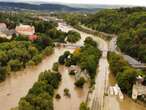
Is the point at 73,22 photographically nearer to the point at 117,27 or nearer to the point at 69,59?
the point at 117,27

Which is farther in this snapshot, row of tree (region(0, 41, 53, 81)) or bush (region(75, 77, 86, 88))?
row of tree (region(0, 41, 53, 81))

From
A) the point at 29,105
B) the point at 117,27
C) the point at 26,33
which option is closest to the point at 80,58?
the point at 29,105

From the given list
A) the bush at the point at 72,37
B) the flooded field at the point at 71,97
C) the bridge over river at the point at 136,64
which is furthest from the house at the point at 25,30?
the flooded field at the point at 71,97

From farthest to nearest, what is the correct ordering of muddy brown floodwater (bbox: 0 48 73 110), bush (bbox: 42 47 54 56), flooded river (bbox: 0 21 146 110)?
bush (bbox: 42 47 54 56)
muddy brown floodwater (bbox: 0 48 73 110)
flooded river (bbox: 0 21 146 110)

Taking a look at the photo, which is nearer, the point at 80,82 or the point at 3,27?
the point at 80,82

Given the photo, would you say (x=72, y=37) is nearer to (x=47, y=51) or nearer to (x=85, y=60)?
(x=47, y=51)

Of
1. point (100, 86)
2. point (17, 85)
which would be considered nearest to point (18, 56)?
point (17, 85)

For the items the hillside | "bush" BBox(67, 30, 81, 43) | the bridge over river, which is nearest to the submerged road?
the bridge over river

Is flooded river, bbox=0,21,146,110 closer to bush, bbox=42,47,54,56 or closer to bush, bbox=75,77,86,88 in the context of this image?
bush, bbox=75,77,86,88
